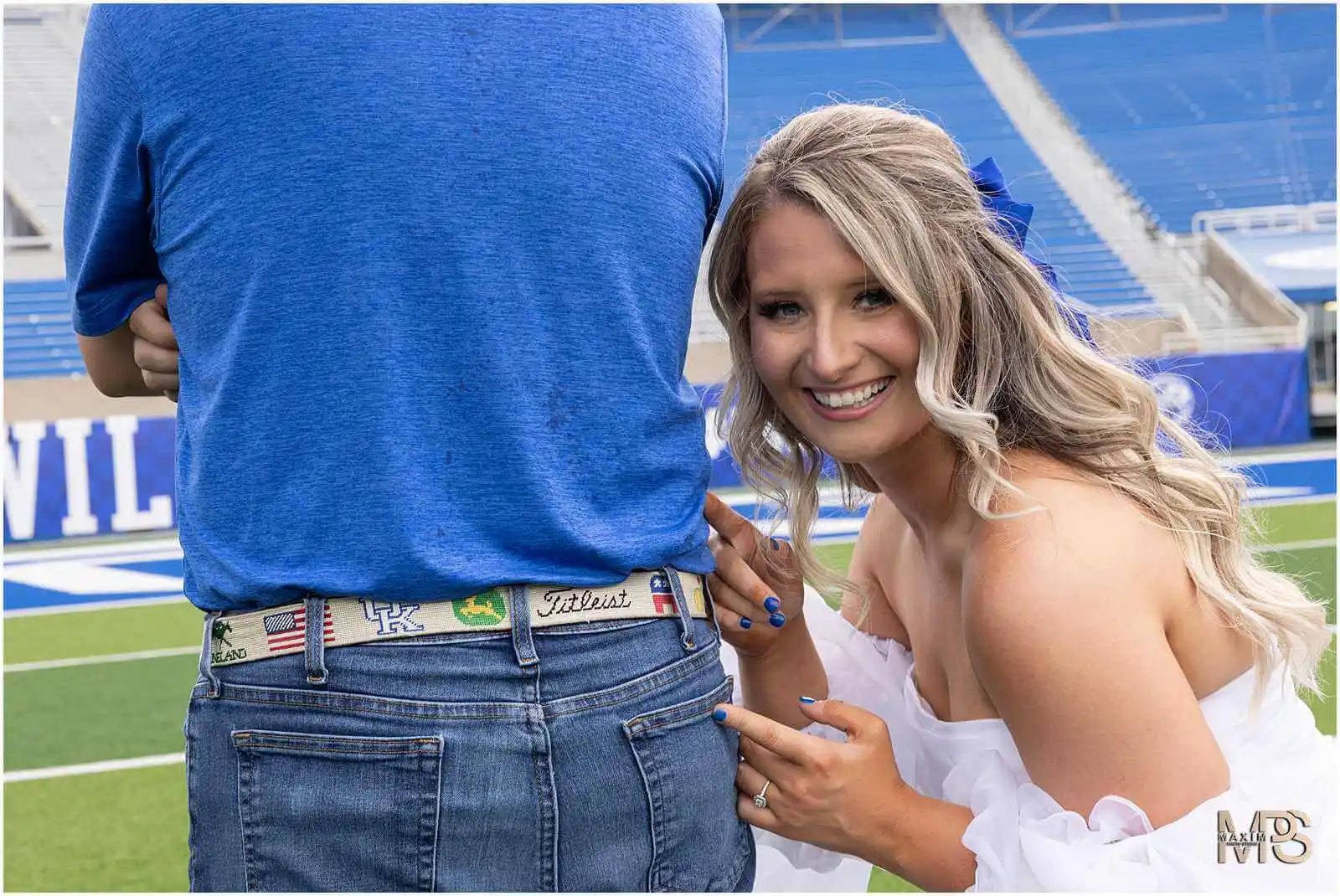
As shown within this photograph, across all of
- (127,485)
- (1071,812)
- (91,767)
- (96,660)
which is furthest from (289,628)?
(127,485)

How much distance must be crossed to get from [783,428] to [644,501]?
34.7 inches

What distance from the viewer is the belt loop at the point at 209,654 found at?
4.25ft

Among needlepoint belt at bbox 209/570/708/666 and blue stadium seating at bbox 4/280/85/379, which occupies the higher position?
needlepoint belt at bbox 209/570/708/666

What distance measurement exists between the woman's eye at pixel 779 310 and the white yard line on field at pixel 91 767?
348cm

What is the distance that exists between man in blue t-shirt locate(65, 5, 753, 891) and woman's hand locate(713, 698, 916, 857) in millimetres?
318

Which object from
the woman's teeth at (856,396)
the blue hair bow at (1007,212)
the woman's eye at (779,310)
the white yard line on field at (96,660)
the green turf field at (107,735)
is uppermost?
the blue hair bow at (1007,212)

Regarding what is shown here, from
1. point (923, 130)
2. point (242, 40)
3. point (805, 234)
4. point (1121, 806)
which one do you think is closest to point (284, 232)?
point (242, 40)

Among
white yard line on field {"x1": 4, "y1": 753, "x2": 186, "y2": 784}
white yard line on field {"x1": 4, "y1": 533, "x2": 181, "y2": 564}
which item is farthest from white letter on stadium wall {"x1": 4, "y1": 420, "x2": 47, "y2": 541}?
white yard line on field {"x1": 4, "y1": 753, "x2": 186, "y2": 784}

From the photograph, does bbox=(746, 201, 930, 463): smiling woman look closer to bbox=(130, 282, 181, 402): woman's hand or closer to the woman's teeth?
the woman's teeth

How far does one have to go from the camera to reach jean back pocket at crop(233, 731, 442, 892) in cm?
125

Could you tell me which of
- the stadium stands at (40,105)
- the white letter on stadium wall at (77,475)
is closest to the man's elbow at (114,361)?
the white letter on stadium wall at (77,475)

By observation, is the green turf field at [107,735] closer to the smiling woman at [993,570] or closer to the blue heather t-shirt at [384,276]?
the smiling woman at [993,570]

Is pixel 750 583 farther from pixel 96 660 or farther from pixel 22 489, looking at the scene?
pixel 22 489
